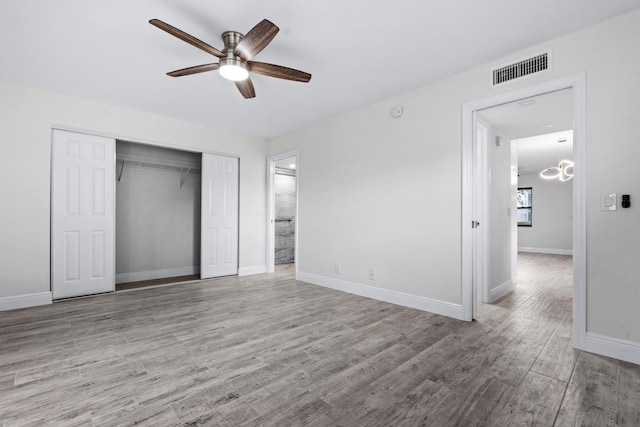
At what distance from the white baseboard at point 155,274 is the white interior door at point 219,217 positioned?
2.79ft

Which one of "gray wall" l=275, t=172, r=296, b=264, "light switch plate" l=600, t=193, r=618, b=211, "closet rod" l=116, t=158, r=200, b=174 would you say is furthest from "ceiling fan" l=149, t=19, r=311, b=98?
"gray wall" l=275, t=172, r=296, b=264

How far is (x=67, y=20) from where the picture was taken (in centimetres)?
228

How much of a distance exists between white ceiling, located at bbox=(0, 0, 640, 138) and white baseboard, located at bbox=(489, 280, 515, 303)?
2759 mm

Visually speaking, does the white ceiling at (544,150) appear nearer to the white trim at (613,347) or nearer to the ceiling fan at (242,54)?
the white trim at (613,347)

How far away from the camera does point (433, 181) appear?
3.26 meters

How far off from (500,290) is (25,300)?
594cm

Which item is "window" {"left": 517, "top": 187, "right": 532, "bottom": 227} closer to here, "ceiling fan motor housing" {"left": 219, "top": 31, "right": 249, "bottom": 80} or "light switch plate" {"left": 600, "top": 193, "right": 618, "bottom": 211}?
"light switch plate" {"left": 600, "top": 193, "right": 618, "bottom": 211}

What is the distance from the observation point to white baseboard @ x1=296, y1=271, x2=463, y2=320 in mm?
3086

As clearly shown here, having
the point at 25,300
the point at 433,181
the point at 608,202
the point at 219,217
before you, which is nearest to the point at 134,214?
the point at 219,217

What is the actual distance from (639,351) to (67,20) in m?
4.95

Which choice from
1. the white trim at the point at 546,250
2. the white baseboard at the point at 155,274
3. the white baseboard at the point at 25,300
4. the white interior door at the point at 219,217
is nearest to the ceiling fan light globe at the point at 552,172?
Answer: the white trim at the point at 546,250

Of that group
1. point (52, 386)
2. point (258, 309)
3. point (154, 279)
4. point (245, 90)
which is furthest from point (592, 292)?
point (154, 279)

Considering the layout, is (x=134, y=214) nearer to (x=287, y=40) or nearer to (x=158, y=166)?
(x=158, y=166)

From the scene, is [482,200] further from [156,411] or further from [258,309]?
[156,411]
